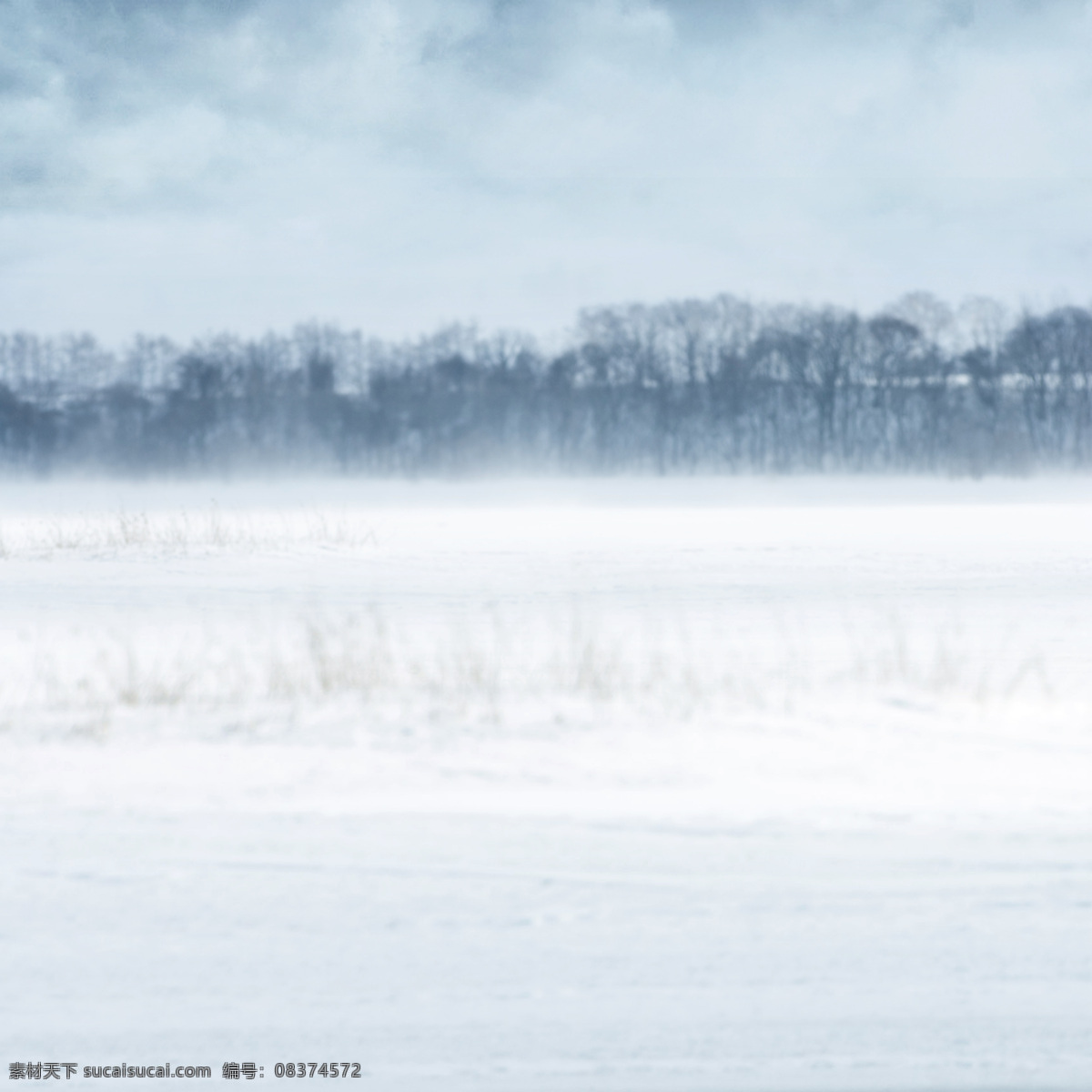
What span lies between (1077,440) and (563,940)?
219 ft

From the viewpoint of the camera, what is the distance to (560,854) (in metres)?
4.13

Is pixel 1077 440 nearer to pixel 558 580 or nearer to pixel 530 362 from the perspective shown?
pixel 530 362

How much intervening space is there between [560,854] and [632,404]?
63313mm

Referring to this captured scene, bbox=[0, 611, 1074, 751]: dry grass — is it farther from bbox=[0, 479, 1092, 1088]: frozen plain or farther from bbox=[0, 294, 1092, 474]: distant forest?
bbox=[0, 294, 1092, 474]: distant forest

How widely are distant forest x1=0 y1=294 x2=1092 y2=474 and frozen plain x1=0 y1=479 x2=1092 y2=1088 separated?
5526cm

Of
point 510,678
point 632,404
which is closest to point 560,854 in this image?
point 510,678

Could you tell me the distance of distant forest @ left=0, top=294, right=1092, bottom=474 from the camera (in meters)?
64.2

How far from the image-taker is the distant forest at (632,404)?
2527 inches

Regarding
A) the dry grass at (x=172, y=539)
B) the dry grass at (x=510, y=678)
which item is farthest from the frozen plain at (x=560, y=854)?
the dry grass at (x=172, y=539)

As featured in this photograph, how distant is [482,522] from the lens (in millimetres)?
26766

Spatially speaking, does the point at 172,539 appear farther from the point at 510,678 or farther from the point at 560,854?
the point at 560,854

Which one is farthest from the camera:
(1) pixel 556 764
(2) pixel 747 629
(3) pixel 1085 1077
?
(2) pixel 747 629

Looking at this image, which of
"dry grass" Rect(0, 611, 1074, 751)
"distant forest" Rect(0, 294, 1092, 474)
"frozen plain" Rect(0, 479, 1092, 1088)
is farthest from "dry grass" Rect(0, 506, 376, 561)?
"distant forest" Rect(0, 294, 1092, 474)

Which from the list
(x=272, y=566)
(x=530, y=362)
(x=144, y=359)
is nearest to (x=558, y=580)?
(x=272, y=566)
